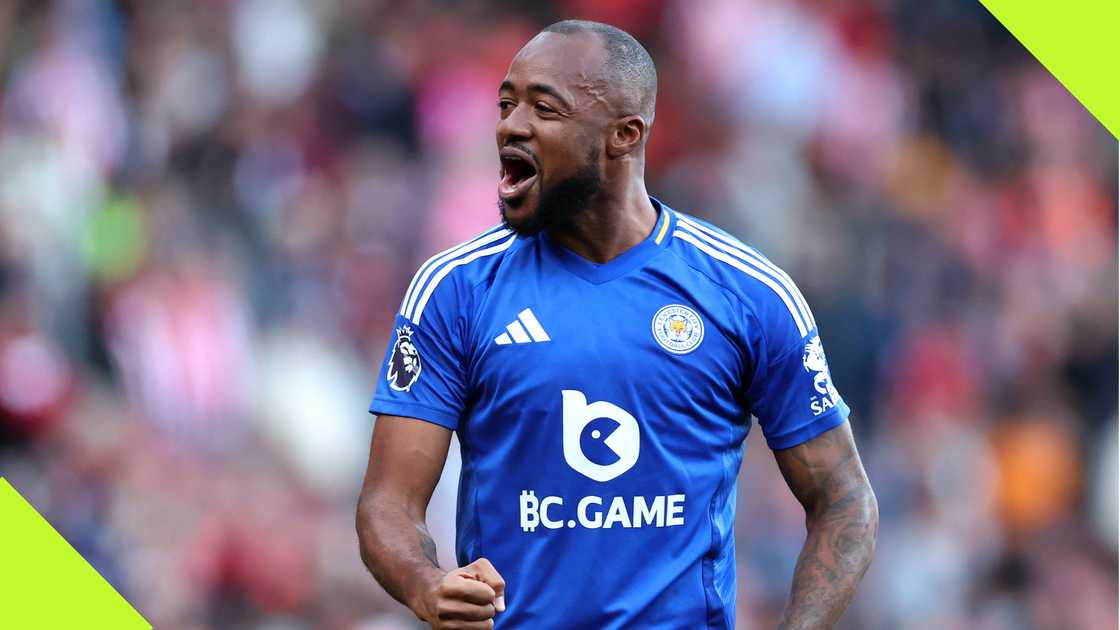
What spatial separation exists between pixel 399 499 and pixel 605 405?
1.79ft

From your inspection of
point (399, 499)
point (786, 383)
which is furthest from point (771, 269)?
point (399, 499)

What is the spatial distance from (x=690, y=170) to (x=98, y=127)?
128 inches

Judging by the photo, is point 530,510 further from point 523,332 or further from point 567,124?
point 567,124

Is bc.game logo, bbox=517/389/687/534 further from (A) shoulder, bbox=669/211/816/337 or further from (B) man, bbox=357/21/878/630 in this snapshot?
(A) shoulder, bbox=669/211/816/337

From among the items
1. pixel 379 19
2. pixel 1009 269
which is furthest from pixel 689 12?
pixel 1009 269

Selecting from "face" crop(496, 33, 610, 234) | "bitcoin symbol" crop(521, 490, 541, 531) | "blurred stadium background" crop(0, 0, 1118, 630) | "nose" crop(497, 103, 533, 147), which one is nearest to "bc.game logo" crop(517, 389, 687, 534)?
"bitcoin symbol" crop(521, 490, 541, 531)

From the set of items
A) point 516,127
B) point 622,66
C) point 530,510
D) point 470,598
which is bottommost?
point 470,598

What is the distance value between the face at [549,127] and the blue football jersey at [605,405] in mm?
177

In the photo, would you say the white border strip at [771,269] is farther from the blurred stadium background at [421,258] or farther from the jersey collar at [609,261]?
the blurred stadium background at [421,258]

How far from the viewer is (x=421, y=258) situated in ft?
28.1

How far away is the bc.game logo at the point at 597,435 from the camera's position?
153 inches

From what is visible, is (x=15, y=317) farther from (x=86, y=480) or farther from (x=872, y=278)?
(x=872, y=278)

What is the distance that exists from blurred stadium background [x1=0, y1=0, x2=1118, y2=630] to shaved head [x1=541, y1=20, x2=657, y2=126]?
12.8 ft

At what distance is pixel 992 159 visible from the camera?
9859 mm
